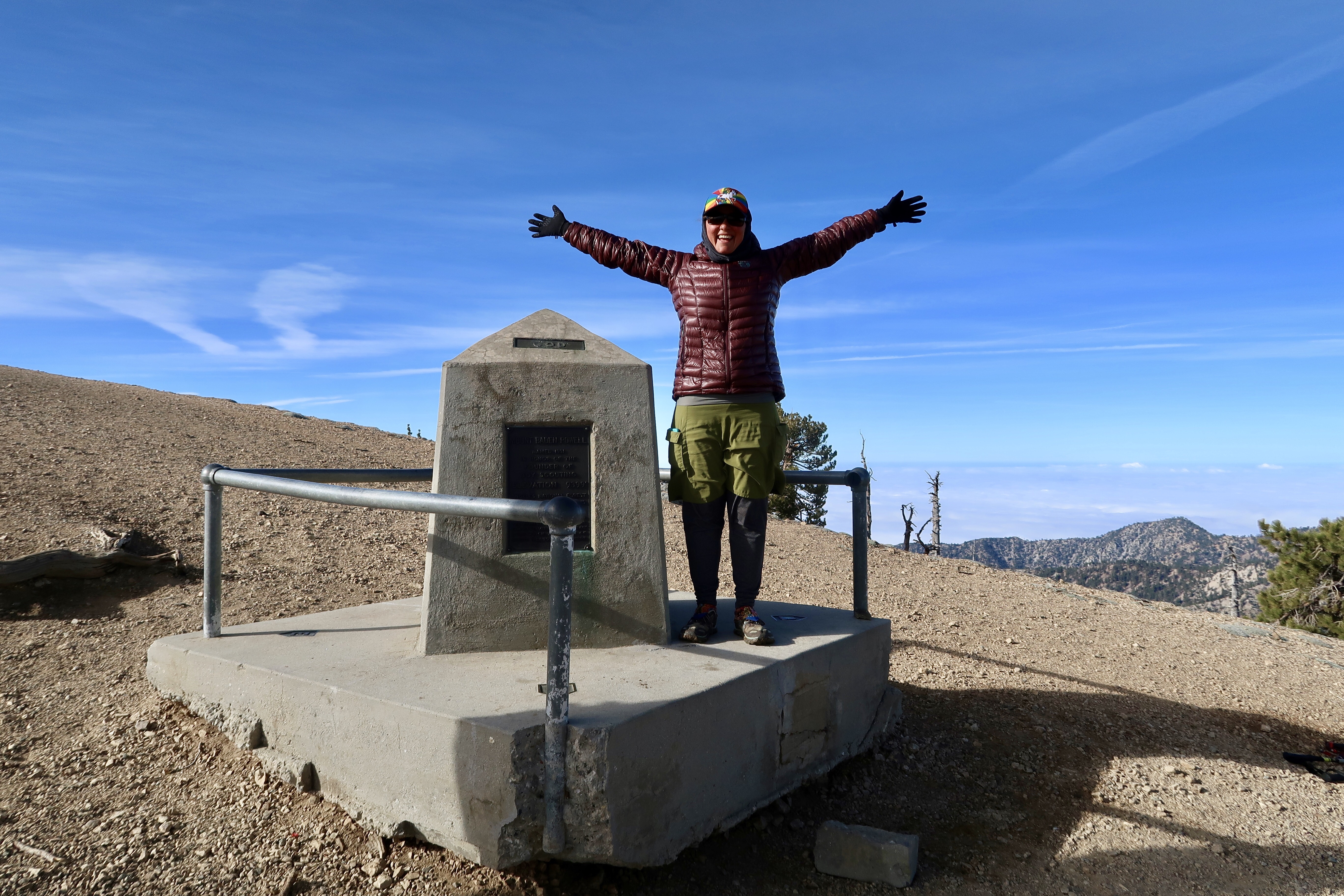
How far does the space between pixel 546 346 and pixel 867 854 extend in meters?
2.55

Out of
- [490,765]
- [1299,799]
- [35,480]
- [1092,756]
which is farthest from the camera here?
[35,480]

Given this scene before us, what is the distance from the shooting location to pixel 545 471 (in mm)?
3756

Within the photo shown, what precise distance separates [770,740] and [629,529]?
1113 millimetres

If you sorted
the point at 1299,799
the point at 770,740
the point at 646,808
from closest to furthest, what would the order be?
the point at 646,808 → the point at 770,740 → the point at 1299,799

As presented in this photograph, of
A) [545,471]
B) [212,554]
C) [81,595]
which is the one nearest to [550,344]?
[545,471]

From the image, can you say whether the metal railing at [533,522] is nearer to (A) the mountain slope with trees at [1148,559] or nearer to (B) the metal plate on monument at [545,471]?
(B) the metal plate on monument at [545,471]

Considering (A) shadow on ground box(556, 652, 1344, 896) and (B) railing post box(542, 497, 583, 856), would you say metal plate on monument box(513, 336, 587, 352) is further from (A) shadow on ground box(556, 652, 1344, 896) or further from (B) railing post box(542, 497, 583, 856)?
(A) shadow on ground box(556, 652, 1344, 896)

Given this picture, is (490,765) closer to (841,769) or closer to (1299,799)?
(841,769)

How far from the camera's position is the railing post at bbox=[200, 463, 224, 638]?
402 cm

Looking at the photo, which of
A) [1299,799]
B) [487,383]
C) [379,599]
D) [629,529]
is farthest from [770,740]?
[379,599]

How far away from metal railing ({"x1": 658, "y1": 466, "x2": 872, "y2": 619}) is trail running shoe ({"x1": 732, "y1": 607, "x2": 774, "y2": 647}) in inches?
27.4

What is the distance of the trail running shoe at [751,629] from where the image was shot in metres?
3.94

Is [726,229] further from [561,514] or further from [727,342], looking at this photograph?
[561,514]

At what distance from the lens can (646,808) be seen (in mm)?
2949
